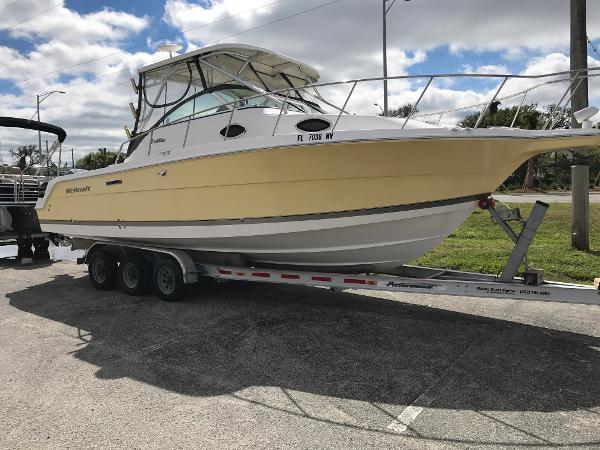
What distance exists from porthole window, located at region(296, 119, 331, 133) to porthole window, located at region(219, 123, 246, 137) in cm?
72

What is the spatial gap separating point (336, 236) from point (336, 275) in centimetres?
48

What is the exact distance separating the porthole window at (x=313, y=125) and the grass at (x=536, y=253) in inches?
86.7

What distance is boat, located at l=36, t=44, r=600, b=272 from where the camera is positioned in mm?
4699

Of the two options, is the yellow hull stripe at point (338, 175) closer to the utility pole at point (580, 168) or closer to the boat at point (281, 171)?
the boat at point (281, 171)

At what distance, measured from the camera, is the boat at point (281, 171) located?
4.70 meters

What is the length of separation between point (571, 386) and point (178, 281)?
4.46 meters

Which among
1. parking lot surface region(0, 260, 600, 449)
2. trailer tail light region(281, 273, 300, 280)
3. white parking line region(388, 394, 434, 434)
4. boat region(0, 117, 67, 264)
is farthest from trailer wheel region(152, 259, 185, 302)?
boat region(0, 117, 67, 264)

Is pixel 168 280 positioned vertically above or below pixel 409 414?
above

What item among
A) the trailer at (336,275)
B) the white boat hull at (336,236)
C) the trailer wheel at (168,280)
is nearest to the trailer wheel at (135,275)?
the trailer at (336,275)

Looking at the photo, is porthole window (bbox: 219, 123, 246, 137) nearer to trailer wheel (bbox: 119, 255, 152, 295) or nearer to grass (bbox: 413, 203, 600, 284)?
trailer wheel (bbox: 119, 255, 152, 295)

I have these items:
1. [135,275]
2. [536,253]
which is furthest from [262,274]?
[536,253]

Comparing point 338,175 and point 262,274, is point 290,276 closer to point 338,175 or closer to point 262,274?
point 262,274

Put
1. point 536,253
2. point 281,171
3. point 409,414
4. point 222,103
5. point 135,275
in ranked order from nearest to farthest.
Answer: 1. point 409,414
2. point 281,171
3. point 222,103
4. point 135,275
5. point 536,253

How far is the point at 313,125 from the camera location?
536 cm
